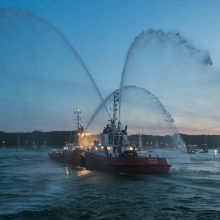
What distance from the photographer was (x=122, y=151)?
59.2 meters

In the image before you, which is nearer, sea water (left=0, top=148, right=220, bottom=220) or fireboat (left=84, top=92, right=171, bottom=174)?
sea water (left=0, top=148, right=220, bottom=220)

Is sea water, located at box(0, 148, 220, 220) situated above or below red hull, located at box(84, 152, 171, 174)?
below

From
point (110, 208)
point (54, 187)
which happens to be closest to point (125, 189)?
point (54, 187)

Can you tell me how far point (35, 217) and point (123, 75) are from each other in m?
28.1

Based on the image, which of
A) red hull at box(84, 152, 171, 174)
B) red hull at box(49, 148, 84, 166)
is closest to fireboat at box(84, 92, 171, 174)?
red hull at box(84, 152, 171, 174)

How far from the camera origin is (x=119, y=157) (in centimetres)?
5350

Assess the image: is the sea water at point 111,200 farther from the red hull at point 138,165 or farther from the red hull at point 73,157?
the red hull at point 73,157

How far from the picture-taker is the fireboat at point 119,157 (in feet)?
169

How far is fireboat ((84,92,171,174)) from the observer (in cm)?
5159

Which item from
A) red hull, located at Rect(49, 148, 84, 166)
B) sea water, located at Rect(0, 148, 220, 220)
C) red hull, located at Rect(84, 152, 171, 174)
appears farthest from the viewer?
red hull, located at Rect(49, 148, 84, 166)

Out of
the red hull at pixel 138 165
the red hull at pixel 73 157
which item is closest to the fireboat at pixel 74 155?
the red hull at pixel 73 157

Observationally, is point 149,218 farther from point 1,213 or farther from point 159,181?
point 159,181

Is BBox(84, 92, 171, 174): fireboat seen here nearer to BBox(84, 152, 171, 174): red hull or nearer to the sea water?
BBox(84, 152, 171, 174): red hull

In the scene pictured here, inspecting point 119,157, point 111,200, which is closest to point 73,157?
point 119,157
